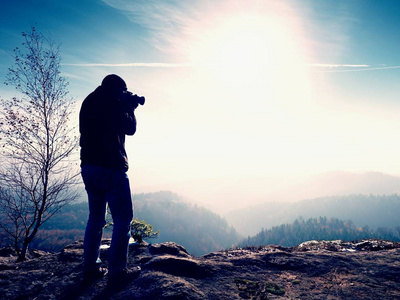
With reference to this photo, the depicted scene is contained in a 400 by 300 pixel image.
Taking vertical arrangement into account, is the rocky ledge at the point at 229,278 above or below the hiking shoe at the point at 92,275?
below

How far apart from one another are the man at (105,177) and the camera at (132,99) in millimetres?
215

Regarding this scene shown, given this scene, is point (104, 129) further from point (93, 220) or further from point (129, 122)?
point (93, 220)

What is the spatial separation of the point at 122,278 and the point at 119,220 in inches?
42.0

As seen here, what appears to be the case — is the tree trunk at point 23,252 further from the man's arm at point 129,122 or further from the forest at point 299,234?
the forest at point 299,234

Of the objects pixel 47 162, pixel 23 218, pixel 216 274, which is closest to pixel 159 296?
pixel 216 274

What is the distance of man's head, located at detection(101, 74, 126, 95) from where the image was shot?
4531 millimetres

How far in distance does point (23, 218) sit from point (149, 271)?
7777 millimetres

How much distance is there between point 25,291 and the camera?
3938mm

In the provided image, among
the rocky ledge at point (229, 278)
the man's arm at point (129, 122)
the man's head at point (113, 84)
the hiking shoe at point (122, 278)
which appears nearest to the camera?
the rocky ledge at point (229, 278)

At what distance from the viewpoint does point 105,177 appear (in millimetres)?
4195

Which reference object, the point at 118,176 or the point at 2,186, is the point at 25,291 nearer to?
the point at 118,176

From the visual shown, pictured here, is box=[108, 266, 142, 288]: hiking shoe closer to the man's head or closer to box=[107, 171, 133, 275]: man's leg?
box=[107, 171, 133, 275]: man's leg

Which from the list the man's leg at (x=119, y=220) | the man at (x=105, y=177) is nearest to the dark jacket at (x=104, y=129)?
the man at (x=105, y=177)

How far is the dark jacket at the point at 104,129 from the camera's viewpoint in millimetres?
4176
